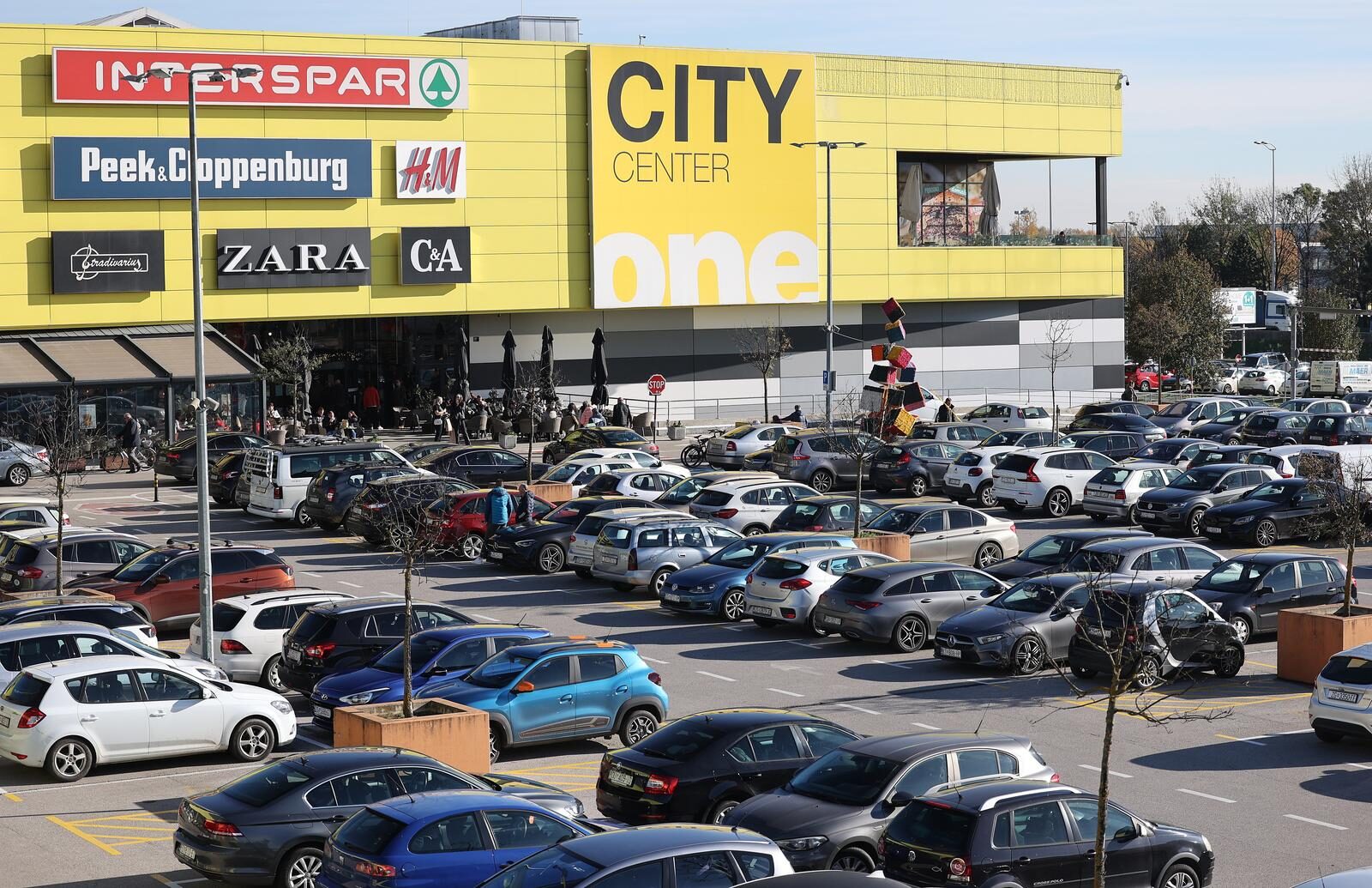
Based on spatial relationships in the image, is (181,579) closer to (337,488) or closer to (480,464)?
(337,488)

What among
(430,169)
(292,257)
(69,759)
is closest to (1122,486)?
(69,759)

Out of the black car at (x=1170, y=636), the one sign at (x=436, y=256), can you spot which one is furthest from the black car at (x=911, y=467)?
the one sign at (x=436, y=256)

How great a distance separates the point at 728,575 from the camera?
28.9 m

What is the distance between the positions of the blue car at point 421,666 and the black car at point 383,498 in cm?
1147

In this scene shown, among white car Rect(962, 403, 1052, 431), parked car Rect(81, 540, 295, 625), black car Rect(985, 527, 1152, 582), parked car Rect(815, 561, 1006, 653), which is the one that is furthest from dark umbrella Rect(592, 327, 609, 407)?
parked car Rect(815, 561, 1006, 653)

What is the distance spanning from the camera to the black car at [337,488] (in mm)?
37750

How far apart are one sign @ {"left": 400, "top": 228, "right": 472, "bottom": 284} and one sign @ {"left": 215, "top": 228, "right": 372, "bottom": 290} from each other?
4.05 ft

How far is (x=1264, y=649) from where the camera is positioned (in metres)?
26.2

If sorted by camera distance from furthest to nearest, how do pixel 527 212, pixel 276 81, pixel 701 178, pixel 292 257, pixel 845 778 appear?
pixel 701 178, pixel 527 212, pixel 292 257, pixel 276 81, pixel 845 778

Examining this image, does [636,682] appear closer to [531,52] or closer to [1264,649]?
[1264,649]

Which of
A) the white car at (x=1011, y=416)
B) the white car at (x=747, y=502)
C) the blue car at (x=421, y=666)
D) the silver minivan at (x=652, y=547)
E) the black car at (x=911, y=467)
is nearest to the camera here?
the blue car at (x=421, y=666)

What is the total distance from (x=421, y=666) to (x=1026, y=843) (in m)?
9.72

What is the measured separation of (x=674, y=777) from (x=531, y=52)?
46.2 m

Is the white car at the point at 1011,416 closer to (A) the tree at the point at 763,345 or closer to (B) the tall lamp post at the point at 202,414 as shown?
(A) the tree at the point at 763,345
